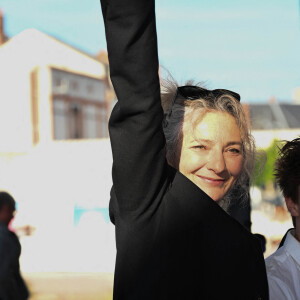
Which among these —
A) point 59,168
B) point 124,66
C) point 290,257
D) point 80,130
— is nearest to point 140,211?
point 124,66

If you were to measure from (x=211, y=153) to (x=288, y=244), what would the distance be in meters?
0.43

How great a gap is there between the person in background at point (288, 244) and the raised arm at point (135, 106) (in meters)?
0.53

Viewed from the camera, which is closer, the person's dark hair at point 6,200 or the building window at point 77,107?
the person's dark hair at point 6,200

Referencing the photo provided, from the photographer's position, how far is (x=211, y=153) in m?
1.61

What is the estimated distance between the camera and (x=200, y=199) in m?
1.48

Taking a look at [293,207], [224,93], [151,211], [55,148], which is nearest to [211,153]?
[224,93]

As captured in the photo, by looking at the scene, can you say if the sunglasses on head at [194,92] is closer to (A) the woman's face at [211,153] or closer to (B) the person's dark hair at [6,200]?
(A) the woman's face at [211,153]

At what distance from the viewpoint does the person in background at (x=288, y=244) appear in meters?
1.79

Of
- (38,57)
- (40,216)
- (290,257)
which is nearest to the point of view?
(290,257)

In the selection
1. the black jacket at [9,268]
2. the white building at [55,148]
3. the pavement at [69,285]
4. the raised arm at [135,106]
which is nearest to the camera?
the raised arm at [135,106]

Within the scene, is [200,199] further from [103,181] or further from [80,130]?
[80,130]

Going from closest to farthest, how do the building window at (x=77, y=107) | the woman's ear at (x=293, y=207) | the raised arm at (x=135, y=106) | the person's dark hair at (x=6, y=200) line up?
the raised arm at (x=135, y=106)
the woman's ear at (x=293, y=207)
the person's dark hair at (x=6, y=200)
the building window at (x=77, y=107)

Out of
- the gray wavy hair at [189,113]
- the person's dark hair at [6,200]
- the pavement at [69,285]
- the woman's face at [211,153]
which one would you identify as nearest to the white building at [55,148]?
the pavement at [69,285]

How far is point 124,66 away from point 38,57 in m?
35.0
